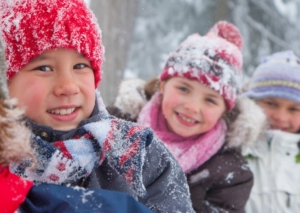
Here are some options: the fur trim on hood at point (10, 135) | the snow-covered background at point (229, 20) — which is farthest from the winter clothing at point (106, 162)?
the snow-covered background at point (229, 20)

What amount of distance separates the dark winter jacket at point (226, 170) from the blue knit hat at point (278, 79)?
1.37 feet

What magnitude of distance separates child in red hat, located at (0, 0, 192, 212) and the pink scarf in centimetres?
115

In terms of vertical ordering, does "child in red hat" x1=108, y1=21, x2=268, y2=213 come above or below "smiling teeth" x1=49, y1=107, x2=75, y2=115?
below

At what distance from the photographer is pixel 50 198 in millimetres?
1367

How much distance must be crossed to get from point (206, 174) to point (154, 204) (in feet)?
3.52

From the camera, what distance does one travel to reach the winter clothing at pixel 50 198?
51.4 inches

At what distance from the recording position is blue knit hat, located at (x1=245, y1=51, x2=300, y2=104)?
3.53m

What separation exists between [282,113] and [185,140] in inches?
39.3

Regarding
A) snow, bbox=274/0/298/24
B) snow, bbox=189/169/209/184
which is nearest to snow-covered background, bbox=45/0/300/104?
snow, bbox=274/0/298/24

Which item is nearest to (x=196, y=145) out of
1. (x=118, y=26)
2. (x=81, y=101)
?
(x=81, y=101)

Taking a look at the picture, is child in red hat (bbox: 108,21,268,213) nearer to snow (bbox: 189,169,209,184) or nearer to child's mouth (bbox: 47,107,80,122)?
snow (bbox: 189,169,209,184)

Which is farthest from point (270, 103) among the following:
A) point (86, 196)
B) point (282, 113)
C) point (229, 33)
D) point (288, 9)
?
point (288, 9)

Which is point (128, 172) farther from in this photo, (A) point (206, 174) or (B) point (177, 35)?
(B) point (177, 35)

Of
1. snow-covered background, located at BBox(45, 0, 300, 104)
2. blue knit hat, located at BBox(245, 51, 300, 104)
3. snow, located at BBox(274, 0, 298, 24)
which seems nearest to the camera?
blue knit hat, located at BBox(245, 51, 300, 104)
